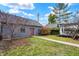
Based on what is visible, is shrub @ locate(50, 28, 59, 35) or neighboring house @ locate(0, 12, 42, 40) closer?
neighboring house @ locate(0, 12, 42, 40)

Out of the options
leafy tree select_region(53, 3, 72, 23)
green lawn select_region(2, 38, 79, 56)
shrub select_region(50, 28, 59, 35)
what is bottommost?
green lawn select_region(2, 38, 79, 56)

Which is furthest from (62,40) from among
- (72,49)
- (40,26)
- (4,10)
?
(4,10)

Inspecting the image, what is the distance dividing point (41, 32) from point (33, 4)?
61 cm

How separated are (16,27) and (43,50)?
737 mm

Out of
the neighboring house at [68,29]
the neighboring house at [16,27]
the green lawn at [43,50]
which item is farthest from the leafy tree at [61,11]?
the green lawn at [43,50]

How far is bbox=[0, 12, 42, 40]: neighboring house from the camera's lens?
13.9ft

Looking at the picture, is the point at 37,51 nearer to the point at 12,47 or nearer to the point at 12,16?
the point at 12,47

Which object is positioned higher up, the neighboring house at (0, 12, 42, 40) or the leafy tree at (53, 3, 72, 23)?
the leafy tree at (53, 3, 72, 23)

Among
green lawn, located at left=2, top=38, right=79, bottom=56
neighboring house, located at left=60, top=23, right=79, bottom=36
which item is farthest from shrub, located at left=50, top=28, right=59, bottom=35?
green lawn, located at left=2, top=38, right=79, bottom=56

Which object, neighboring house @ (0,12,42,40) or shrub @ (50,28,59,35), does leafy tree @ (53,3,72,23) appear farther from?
neighboring house @ (0,12,42,40)

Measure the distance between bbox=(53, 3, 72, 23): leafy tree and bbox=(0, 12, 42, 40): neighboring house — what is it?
1.44 feet

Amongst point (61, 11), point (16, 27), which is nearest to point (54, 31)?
point (61, 11)

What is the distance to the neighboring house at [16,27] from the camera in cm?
423

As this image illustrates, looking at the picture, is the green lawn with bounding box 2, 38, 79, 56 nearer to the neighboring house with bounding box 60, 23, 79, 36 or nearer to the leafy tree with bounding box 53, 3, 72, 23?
the neighboring house with bounding box 60, 23, 79, 36
